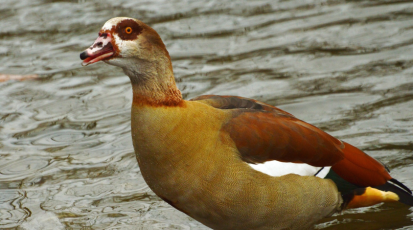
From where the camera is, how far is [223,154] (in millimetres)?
4484

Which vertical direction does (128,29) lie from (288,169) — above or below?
above

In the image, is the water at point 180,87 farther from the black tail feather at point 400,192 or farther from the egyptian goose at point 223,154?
the egyptian goose at point 223,154

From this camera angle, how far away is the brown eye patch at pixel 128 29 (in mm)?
4262

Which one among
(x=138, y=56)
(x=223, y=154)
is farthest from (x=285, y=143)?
(x=138, y=56)

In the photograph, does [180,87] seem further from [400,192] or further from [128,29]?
[128,29]

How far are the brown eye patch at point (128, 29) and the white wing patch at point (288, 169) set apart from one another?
128cm

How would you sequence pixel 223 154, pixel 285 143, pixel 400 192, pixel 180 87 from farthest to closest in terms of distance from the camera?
pixel 180 87, pixel 400 192, pixel 285 143, pixel 223 154

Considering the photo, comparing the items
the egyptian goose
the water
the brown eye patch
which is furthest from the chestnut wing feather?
the brown eye patch

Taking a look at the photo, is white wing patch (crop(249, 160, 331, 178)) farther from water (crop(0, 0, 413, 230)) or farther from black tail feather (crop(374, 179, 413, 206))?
water (crop(0, 0, 413, 230))

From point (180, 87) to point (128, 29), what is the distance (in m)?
3.65

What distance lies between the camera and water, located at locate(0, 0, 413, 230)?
5.82 meters

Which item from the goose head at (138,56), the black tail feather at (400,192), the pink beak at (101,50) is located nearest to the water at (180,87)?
the black tail feather at (400,192)

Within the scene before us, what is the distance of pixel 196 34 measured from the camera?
9430 millimetres

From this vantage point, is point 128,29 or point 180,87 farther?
point 180,87
